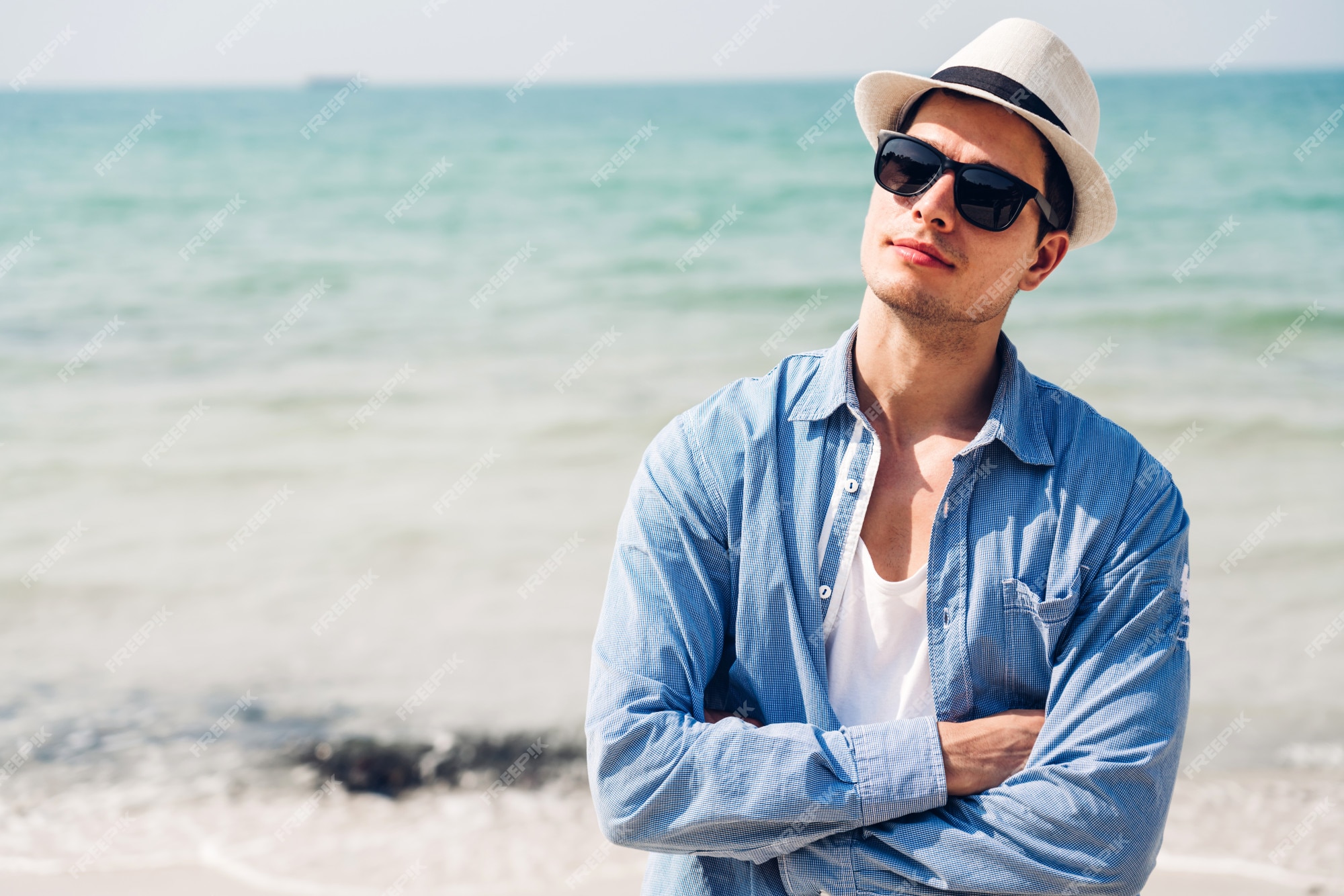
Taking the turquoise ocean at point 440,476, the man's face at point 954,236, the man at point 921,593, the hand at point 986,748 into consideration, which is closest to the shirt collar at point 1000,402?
the man at point 921,593

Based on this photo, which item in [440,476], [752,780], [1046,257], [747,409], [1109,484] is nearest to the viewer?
[752,780]

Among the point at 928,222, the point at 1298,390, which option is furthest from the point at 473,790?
the point at 1298,390

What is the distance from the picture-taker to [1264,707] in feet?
16.4

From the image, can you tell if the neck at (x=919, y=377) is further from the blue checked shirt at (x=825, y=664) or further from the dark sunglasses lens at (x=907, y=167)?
the dark sunglasses lens at (x=907, y=167)

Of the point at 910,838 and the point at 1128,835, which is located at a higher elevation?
the point at 910,838

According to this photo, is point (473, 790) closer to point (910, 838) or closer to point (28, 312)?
point (910, 838)

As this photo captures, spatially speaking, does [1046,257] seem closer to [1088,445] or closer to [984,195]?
[984,195]

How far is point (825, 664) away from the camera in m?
1.96

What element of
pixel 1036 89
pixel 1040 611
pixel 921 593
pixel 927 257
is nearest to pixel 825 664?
pixel 921 593

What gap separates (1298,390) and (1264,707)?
579cm

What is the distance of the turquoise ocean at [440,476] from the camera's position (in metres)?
4.30

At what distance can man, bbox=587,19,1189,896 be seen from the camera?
184cm

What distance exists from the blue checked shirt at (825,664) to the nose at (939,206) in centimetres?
30

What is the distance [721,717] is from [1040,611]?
60 cm
